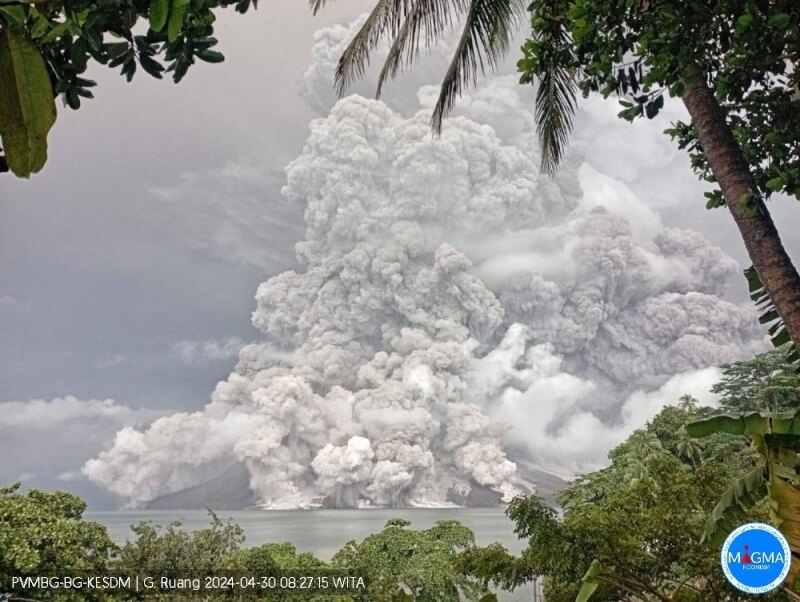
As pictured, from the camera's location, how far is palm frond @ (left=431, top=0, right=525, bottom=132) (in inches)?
160

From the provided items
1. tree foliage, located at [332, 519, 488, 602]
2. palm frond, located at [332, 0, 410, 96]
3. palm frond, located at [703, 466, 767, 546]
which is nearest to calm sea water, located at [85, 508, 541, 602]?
tree foliage, located at [332, 519, 488, 602]

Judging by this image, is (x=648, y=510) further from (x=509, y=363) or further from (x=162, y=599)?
(x=509, y=363)

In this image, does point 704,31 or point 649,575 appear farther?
point 649,575

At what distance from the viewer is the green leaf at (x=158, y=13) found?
47 cm

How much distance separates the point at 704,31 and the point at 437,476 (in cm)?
3720

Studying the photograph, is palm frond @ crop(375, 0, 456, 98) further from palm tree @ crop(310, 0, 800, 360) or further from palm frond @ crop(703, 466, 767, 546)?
palm frond @ crop(703, 466, 767, 546)

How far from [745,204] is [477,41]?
2.50 metres

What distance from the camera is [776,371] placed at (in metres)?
15.5

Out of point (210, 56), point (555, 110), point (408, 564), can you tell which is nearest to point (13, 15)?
point (210, 56)

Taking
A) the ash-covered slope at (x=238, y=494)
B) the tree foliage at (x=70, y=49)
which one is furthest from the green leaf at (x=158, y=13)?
the ash-covered slope at (x=238, y=494)

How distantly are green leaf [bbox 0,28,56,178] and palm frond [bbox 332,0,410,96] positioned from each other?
4.35 metres

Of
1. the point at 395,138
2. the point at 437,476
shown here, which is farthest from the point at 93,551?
the point at 395,138

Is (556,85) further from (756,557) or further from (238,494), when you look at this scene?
(238,494)

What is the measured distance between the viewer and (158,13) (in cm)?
47
